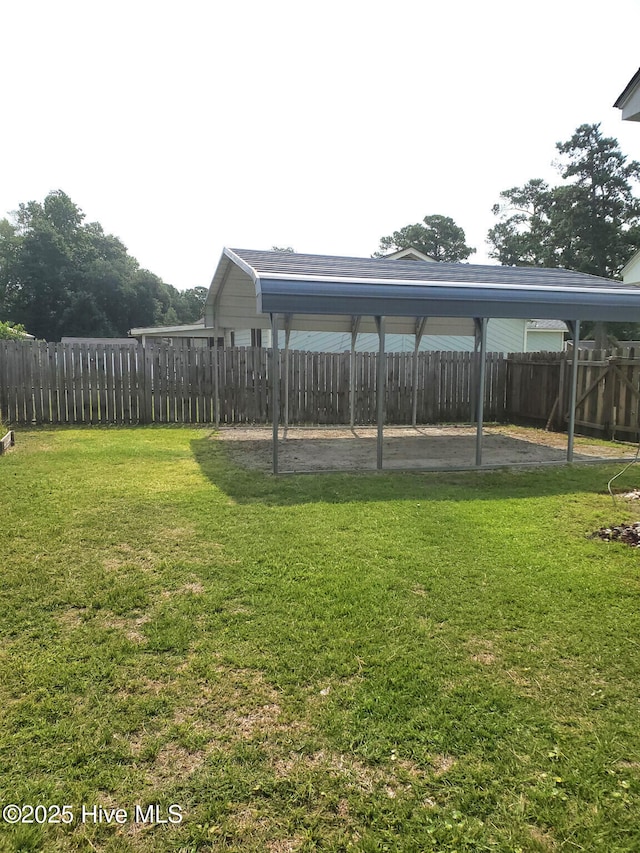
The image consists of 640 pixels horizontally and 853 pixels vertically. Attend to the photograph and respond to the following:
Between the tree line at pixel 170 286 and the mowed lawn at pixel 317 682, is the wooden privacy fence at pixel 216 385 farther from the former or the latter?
the tree line at pixel 170 286

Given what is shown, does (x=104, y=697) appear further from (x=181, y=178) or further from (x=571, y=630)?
(x=181, y=178)

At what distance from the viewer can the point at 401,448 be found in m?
9.80

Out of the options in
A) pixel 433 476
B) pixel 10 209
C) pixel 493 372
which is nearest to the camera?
pixel 433 476

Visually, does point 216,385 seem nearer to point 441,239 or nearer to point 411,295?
point 411,295

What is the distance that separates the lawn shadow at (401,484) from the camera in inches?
239

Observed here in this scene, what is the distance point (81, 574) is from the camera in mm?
3793

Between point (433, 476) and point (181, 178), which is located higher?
point (181, 178)

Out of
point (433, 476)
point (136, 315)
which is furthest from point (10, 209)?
point (433, 476)

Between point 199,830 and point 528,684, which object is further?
point 528,684

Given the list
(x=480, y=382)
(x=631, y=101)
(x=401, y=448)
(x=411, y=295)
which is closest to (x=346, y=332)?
(x=401, y=448)

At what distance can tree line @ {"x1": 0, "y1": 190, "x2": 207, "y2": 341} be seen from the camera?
151ft

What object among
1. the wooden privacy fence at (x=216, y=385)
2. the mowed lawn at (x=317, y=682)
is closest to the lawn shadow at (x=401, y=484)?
the mowed lawn at (x=317, y=682)

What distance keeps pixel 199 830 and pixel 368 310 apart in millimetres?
6271

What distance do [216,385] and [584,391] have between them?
7621 mm
